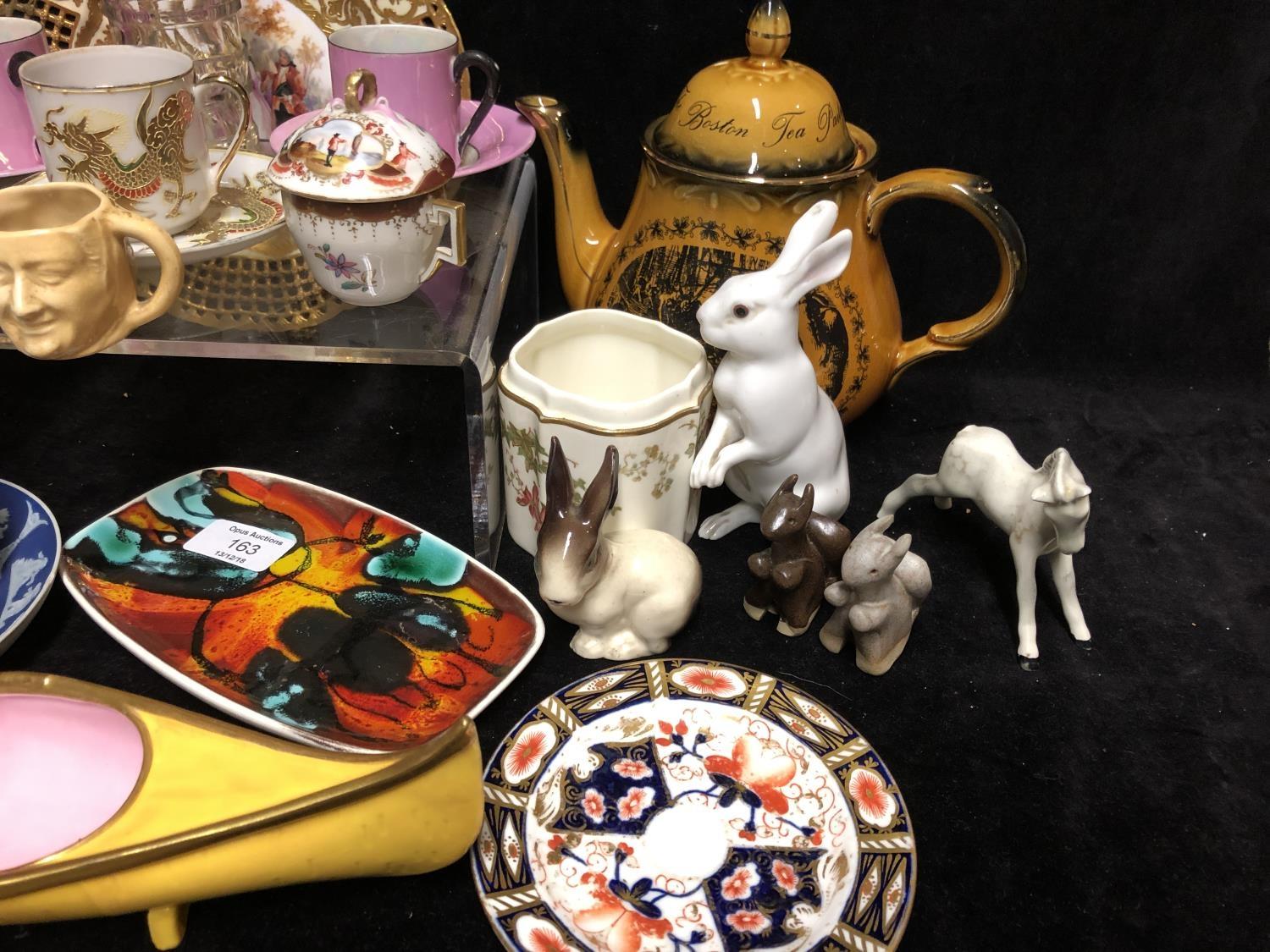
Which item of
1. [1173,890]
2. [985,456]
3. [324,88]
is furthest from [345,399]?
[1173,890]

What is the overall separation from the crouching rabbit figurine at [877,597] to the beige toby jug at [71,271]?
62cm

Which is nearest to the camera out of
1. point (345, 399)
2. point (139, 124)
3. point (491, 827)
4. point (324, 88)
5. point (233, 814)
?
point (233, 814)

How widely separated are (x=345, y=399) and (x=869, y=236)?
2.39ft

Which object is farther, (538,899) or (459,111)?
(459,111)

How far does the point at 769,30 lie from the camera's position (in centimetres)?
101

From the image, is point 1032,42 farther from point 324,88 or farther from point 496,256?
point 324,88

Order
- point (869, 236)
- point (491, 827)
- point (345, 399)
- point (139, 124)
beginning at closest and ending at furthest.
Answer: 1. point (491, 827)
2. point (139, 124)
3. point (869, 236)
4. point (345, 399)

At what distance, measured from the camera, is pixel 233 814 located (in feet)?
2.15

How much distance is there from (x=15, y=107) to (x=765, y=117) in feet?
2.48

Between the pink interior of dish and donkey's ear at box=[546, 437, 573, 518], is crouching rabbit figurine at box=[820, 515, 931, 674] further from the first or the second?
the pink interior of dish

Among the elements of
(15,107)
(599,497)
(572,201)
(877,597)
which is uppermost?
(15,107)

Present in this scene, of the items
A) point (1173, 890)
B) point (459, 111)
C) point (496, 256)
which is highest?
point (459, 111)

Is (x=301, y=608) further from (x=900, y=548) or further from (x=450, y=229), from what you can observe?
(x=900, y=548)

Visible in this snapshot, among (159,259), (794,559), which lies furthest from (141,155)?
(794,559)
